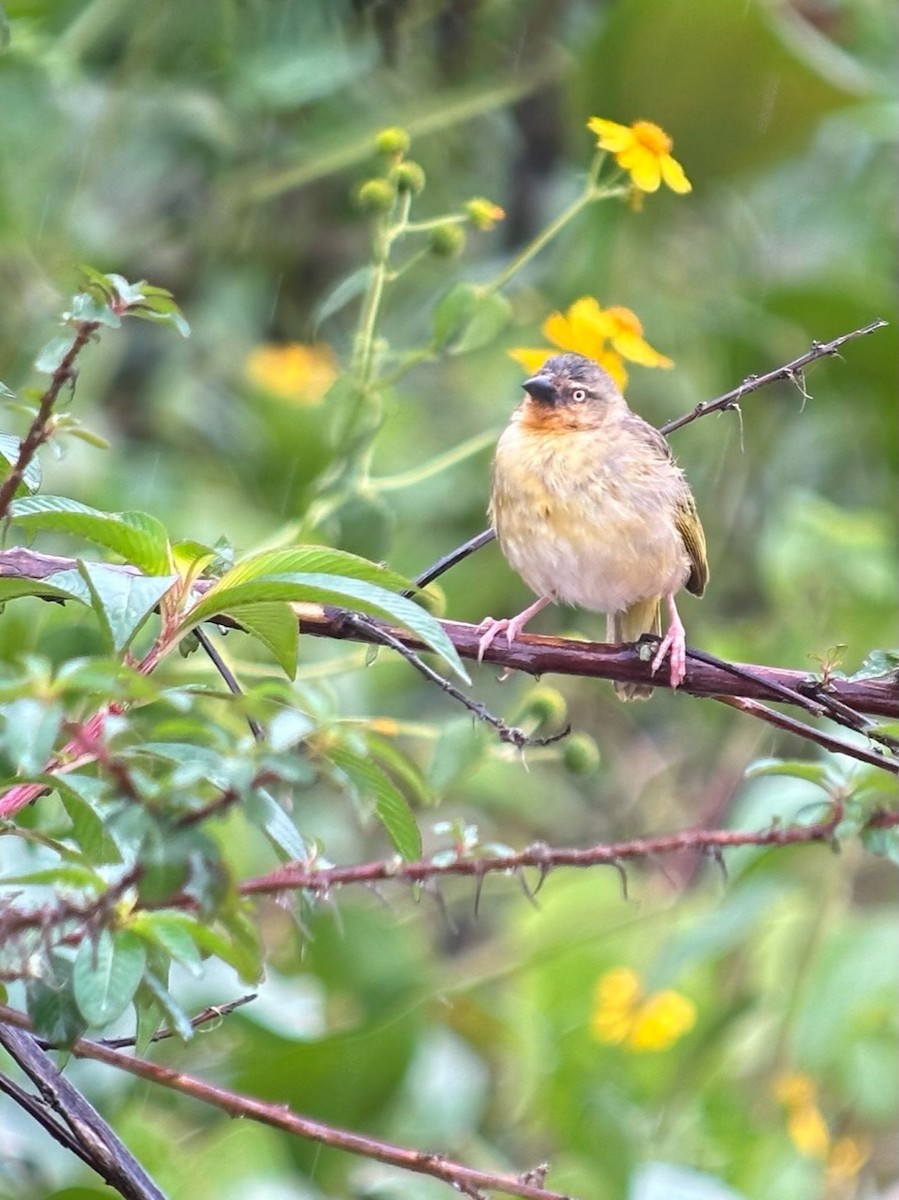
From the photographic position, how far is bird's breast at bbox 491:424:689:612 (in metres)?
2.80

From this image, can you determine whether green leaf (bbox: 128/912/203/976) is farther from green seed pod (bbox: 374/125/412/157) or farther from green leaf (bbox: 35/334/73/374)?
green seed pod (bbox: 374/125/412/157)

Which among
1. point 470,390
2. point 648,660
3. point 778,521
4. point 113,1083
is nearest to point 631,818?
point 778,521

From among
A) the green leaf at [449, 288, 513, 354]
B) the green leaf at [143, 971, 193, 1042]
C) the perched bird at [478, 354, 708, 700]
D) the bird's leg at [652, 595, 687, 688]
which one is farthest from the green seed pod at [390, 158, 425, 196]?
the green leaf at [143, 971, 193, 1042]

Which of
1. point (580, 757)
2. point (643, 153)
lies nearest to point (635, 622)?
point (580, 757)

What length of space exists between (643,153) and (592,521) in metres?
0.70

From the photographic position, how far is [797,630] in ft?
13.6

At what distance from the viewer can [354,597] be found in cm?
142

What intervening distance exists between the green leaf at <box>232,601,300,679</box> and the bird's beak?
4.85ft

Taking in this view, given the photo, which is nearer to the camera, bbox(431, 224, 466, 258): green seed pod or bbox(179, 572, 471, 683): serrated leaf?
bbox(179, 572, 471, 683): serrated leaf

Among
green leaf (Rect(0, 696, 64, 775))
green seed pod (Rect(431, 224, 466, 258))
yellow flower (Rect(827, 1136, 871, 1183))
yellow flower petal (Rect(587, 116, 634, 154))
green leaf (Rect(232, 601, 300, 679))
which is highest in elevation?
green leaf (Rect(0, 696, 64, 775))

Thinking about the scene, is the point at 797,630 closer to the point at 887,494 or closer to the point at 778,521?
the point at 778,521

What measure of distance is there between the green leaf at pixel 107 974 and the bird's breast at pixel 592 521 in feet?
4.94

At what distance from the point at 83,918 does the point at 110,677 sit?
0.57ft

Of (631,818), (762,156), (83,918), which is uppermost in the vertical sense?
(83,918)
